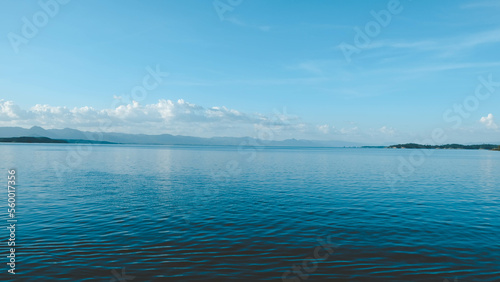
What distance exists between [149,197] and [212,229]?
1813cm

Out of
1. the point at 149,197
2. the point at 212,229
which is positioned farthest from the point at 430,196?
the point at 149,197

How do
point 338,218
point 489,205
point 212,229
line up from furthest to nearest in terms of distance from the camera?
point 489,205
point 338,218
point 212,229

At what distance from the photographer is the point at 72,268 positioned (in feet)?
55.0

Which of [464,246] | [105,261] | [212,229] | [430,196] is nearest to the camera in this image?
[105,261]

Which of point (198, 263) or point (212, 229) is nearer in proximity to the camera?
point (198, 263)

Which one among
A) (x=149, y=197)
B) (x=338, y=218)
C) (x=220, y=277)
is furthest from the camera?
(x=149, y=197)

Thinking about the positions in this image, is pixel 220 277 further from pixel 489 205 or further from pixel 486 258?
pixel 489 205

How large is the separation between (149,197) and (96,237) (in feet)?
55.8

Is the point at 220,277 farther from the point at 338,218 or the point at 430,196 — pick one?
the point at 430,196

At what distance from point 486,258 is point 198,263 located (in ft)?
65.0

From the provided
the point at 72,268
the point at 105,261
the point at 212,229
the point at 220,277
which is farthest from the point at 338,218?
the point at 72,268

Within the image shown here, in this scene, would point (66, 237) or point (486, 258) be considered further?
point (66, 237)

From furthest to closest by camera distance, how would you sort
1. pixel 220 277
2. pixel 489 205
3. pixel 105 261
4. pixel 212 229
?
pixel 489 205 < pixel 212 229 < pixel 105 261 < pixel 220 277

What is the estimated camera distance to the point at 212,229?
24.7 meters
